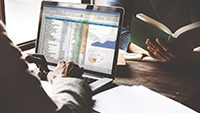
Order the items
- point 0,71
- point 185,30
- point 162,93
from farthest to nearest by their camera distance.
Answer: point 185,30
point 162,93
point 0,71

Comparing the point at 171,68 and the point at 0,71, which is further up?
the point at 0,71

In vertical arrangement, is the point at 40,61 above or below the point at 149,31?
below

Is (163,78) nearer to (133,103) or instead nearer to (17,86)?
(133,103)

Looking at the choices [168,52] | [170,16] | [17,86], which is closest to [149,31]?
[168,52]

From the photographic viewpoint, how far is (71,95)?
48cm

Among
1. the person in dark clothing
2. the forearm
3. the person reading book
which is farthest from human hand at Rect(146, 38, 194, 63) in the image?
the person in dark clothing

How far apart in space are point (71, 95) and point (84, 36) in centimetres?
41

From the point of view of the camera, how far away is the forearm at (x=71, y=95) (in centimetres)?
44

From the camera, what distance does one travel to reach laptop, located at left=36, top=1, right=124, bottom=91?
2.57 feet

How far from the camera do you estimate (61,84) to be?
1.72 ft

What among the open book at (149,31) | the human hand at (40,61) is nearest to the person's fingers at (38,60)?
the human hand at (40,61)

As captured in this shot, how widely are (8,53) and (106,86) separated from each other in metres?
0.54

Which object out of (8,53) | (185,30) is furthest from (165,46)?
(8,53)

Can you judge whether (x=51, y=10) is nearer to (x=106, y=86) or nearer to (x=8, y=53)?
(x=106, y=86)
